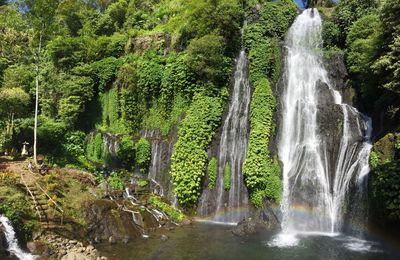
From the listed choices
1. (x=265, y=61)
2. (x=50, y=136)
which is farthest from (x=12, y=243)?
(x=265, y=61)

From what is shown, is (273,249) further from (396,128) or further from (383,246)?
(396,128)

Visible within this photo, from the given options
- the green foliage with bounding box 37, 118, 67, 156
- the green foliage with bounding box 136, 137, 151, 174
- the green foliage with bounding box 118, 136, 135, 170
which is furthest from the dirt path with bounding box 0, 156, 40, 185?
the green foliage with bounding box 136, 137, 151, 174

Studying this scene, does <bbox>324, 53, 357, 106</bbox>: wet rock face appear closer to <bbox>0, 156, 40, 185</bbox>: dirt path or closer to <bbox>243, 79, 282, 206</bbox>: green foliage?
<bbox>243, 79, 282, 206</bbox>: green foliage

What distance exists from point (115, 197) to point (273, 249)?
402 inches

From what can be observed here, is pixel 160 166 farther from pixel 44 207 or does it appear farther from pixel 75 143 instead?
pixel 44 207

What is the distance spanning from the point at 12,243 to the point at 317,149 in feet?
58.9

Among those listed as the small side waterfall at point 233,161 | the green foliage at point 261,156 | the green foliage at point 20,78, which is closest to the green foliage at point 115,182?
the small side waterfall at point 233,161

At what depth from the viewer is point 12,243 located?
1586 cm

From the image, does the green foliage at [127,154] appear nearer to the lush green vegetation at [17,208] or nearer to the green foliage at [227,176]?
the green foliage at [227,176]

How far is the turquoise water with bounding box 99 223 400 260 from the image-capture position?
55.0ft

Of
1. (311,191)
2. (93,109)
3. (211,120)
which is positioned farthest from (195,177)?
(93,109)

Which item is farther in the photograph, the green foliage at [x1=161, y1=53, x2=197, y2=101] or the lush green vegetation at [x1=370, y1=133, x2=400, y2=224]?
the green foliage at [x1=161, y1=53, x2=197, y2=101]

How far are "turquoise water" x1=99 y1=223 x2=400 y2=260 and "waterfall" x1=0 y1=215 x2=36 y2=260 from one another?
10.9 ft

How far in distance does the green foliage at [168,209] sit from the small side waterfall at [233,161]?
5.24 ft
